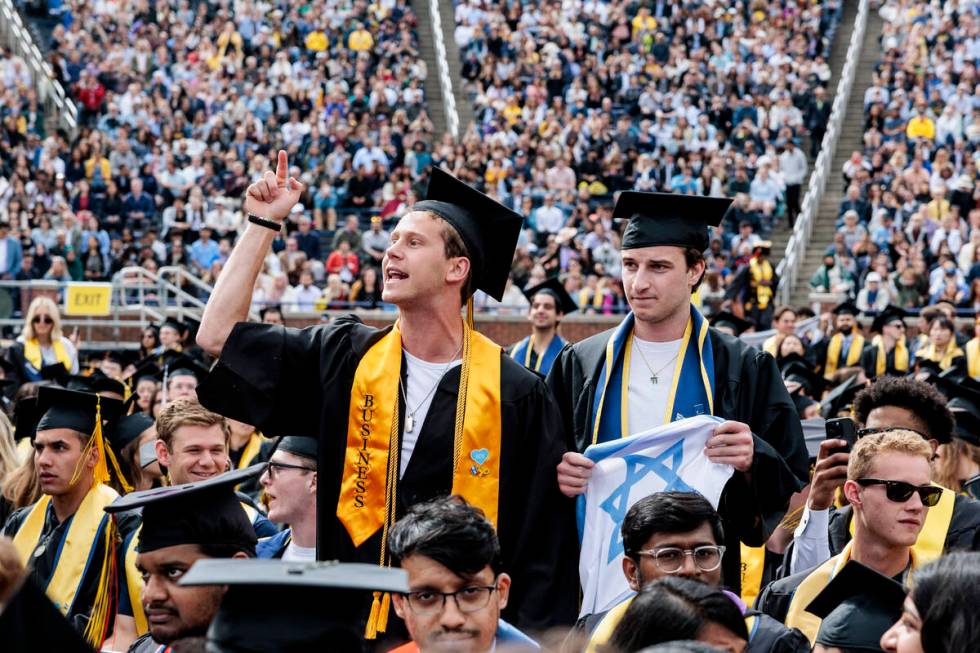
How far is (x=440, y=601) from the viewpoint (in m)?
4.40

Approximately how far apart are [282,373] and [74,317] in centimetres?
1871

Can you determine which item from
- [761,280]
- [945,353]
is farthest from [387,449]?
[761,280]

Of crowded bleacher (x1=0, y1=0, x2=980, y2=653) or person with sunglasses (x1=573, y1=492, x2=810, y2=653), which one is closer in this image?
crowded bleacher (x1=0, y1=0, x2=980, y2=653)

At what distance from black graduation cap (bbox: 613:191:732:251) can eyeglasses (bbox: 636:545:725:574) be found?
4.02 ft

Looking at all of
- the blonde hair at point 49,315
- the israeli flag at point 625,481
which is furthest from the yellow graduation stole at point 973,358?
the israeli flag at point 625,481

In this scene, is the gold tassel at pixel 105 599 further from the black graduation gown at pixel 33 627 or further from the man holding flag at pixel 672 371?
the black graduation gown at pixel 33 627

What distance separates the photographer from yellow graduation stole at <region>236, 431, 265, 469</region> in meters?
10.6

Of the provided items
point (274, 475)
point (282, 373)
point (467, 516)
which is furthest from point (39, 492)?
point (467, 516)

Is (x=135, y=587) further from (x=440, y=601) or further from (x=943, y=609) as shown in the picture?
(x=943, y=609)

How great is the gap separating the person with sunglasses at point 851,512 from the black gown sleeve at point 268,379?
2036 millimetres

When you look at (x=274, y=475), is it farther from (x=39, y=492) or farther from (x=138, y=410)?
(x=138, y=410)

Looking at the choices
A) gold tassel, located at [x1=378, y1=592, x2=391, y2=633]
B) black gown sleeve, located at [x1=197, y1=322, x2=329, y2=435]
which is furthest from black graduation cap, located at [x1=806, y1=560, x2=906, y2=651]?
black gown sleeve, located at [x1=197, y1=322, x2=329, y2=435]

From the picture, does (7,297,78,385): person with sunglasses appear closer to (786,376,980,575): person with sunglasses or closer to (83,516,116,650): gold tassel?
(83,516,116,650): gold tassel

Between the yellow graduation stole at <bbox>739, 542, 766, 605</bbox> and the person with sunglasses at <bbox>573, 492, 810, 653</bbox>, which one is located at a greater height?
the person with sunglasses at <bbox>573, 492, 810, 653</bbox>
